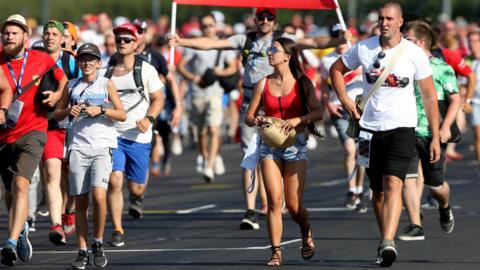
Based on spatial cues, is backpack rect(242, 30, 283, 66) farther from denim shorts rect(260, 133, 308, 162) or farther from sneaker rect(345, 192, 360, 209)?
denim shorts rect(260, 133, 308, 162)

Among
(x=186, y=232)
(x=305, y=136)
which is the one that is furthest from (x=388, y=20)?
(x=186, y=232)

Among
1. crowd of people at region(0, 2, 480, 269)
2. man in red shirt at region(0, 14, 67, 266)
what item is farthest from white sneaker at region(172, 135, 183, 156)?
man in red shirt at region(0, 14, 67, 266)

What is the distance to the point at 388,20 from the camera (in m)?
11.8

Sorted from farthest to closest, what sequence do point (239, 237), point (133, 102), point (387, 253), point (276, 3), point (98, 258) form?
point (276, 3), point (133, 102), point (239, 237), point (98, 258), point (387, 253)

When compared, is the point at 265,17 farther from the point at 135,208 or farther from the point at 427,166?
the point at 135,208

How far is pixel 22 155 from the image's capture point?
12.7 meters

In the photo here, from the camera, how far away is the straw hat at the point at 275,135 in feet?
39.3

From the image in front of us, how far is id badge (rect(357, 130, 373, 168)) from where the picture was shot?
1221 centimetres

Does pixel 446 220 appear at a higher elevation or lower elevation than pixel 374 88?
lower

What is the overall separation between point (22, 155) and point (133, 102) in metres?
2.24

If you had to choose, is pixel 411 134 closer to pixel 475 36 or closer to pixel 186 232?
pixel 186 232

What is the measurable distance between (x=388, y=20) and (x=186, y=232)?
409cm

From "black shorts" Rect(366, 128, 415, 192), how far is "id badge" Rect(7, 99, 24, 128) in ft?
9.93

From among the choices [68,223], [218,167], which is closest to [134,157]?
[68,223]
